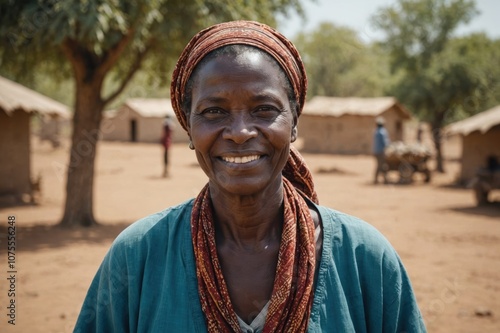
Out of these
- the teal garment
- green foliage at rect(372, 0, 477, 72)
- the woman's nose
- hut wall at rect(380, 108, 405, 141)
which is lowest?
the teal garment

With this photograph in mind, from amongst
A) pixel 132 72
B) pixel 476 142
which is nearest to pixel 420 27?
pixel 476 142

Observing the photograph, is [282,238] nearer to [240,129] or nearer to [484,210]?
[240,129]

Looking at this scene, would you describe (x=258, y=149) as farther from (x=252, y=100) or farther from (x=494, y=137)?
(x=494, y=137)

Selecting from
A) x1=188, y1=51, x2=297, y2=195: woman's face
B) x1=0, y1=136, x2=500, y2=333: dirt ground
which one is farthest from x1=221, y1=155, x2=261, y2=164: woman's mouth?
x1=0, y1=136, x2=500, y2=333: dirt ground

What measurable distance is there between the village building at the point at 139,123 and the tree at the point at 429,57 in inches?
677

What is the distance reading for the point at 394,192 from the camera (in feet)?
50.1

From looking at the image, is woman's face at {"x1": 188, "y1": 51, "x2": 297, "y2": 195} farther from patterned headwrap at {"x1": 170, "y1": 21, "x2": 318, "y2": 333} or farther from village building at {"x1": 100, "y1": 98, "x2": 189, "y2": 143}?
village building at {"x1": 100, "y1": 98, "x2": 189, "y2": 143}

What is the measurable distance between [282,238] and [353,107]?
27509 millimetres

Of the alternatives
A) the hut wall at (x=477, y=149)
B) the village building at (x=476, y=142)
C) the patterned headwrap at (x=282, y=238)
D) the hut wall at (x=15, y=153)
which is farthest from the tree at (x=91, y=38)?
the hut wall at (x=477, y=149)

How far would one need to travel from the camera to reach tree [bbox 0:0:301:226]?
23.4ft

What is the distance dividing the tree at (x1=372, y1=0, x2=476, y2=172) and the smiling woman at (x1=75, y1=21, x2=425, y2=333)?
19694 millimetres

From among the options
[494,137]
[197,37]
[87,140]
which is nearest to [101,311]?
[197,37]

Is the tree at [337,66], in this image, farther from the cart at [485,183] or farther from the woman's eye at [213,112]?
the woman's eye at [213,112]

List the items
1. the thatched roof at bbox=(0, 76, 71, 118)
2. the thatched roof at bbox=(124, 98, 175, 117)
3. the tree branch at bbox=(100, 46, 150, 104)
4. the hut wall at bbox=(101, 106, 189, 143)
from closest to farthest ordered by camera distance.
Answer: the tree branch at bbox=(100, 46, 150, 104) → the thatched roof at bbox=(0, 76, 71, 118) → the thatched roof at bbox=(124, 98, 175, 117) → the hut wall at bbox=(101, 106, 189, 143)
